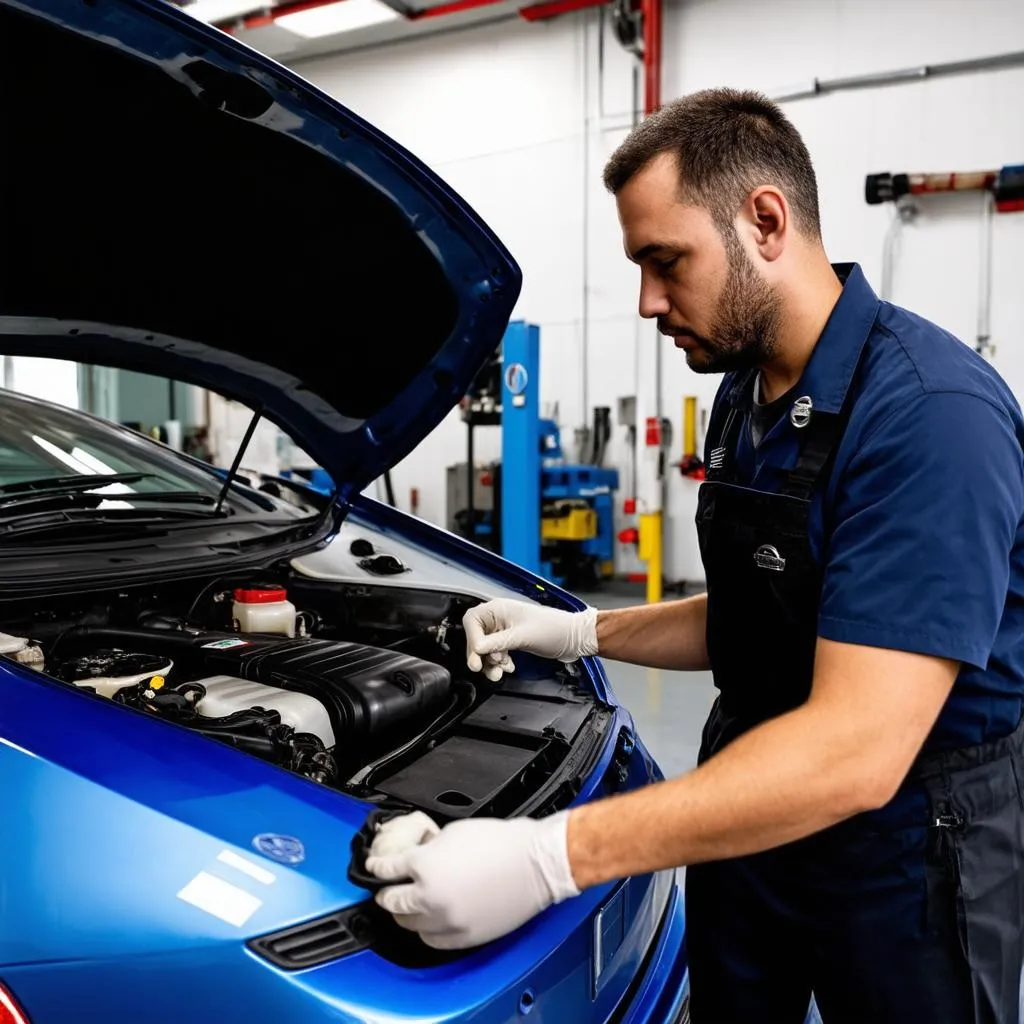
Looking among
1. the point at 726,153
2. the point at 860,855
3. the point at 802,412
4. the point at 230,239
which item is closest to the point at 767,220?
the point at 726,153

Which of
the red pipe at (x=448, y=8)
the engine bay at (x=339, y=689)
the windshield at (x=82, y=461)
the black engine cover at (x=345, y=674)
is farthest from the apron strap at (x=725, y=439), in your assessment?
the red pipe at (x=448, y=8)

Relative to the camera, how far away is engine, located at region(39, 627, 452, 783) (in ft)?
3.66

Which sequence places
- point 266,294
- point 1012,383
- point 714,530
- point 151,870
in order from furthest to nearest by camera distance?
point 1012,383 < point 266,294 < point 714,530 < point 151,870

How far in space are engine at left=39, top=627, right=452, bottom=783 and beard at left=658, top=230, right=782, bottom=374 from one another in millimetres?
644

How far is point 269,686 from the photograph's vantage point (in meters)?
1.30

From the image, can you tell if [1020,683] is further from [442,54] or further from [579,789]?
[442,54]

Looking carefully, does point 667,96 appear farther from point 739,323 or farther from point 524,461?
point 739,323

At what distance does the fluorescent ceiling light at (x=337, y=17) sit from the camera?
620 cm

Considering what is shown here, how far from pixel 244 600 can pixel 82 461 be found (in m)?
0.54

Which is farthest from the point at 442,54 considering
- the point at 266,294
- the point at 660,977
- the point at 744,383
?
the point at 660,977

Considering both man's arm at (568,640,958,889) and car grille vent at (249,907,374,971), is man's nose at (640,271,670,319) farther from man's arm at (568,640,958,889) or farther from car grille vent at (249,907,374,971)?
car grille vent at (249,907,374,971)

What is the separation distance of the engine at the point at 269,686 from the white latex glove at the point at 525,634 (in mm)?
88

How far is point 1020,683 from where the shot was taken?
3.39ft

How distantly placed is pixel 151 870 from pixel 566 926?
1.42ft
